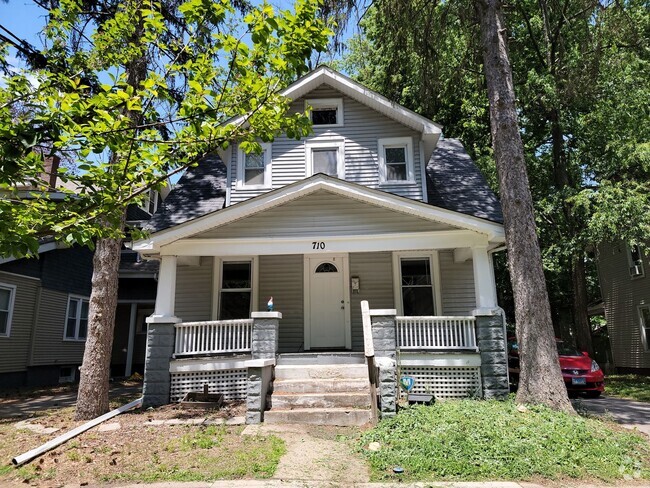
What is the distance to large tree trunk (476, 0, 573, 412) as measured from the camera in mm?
7285

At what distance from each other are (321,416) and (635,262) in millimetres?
16803

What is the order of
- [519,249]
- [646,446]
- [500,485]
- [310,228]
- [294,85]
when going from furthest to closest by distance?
[294,85] < [310,228] < [519,249] < [646,446] < [500,485]

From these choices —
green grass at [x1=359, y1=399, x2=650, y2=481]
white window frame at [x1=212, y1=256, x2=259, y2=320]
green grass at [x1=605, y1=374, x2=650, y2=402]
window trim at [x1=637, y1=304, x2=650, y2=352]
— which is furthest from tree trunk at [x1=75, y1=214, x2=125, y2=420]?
window trim at [x1=637, y1=304, x2=650, y2=352]

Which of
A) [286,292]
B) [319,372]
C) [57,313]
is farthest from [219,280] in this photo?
[57,313]

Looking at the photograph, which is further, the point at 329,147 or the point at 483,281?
the point at 329,147

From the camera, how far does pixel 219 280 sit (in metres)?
11.1

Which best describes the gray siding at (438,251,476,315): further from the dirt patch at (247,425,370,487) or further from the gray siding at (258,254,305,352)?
the dirt patch at (247,425,370,487)

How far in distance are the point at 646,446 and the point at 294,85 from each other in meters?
9.99

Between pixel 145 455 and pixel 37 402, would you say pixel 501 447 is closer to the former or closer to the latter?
pixel 145 455

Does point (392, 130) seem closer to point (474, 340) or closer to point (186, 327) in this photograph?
point (474, 340)

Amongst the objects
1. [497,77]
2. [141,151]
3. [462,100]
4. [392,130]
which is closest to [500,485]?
[141,151]

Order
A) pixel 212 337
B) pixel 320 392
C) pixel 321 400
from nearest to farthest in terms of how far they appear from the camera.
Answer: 1. pixel 321 400
2. pixel 320 392
3. pixel 212 337

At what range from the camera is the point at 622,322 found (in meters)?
18.7

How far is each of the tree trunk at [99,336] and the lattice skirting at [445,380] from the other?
550 cm
